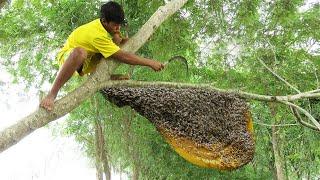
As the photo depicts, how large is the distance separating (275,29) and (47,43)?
4.76 metres

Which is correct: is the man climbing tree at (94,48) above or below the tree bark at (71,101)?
above

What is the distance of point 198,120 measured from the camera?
12.8ft

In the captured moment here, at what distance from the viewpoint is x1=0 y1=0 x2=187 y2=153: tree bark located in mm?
2809

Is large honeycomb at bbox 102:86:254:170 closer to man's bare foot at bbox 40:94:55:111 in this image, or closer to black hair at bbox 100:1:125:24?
black hair at bbox 100:1:125:24

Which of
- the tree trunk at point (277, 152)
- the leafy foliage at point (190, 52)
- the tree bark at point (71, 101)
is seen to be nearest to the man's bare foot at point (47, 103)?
the tree bark at point (71, 101)

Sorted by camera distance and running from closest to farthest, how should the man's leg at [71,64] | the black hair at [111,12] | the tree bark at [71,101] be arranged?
1. the tree bark at [71,101]
2. the man's leg at [71,64]
3. the black hair at [111,12]

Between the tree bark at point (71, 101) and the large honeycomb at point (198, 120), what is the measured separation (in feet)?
1.32

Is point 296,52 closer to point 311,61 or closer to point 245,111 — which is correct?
point 311,61

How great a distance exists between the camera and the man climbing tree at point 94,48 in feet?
10.7

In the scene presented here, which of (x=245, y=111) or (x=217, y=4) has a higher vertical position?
(x=217, y=4)

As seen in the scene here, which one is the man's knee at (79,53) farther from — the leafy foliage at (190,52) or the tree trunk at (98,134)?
the tree trunk at (98,134)

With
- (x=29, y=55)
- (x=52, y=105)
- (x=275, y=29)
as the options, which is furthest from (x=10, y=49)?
(x=52, y=105)

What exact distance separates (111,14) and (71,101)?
0.82 meters

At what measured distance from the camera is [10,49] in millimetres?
9273
